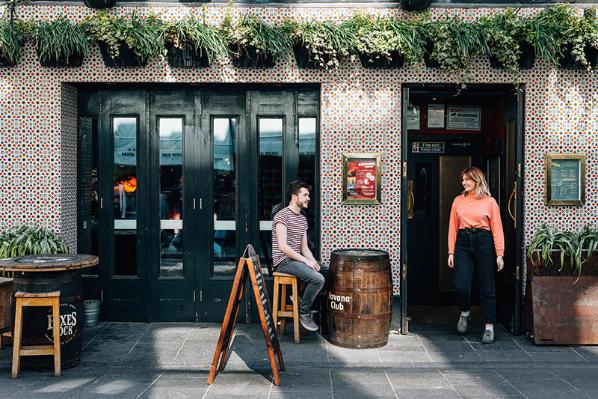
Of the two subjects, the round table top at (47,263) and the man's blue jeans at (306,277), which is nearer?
the round table top at (47,263)

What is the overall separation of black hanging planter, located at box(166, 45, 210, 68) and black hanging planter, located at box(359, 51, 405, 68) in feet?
6.11

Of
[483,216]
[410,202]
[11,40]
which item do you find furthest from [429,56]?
[11,40]

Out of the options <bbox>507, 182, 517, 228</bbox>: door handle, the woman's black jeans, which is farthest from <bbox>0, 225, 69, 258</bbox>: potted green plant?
<bbox>507, 182, 517, 228</bbox>: door handle

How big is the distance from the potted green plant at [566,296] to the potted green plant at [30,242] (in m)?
5.48

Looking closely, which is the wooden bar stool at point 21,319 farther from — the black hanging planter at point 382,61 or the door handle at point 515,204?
the door handle at point 515,204

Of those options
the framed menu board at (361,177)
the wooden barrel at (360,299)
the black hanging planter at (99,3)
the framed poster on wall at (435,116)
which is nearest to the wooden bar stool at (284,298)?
the wooden barrel at (360,299)

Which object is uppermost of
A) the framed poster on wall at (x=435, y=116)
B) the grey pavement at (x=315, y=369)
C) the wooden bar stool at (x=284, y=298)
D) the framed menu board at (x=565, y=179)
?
the framed poster on wall at (x=435, y=116)

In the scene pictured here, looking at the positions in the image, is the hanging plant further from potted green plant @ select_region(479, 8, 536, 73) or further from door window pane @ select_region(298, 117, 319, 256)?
potted green plant @ select_region(479, 8, 536, 73)

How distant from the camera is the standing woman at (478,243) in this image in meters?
7.08

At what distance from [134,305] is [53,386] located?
2288mm

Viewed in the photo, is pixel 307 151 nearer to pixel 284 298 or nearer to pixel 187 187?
pixel 187 187

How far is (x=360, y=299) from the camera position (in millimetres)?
6602

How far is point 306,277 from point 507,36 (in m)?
3.57

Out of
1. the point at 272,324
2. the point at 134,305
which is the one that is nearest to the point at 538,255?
the point at 272,324
